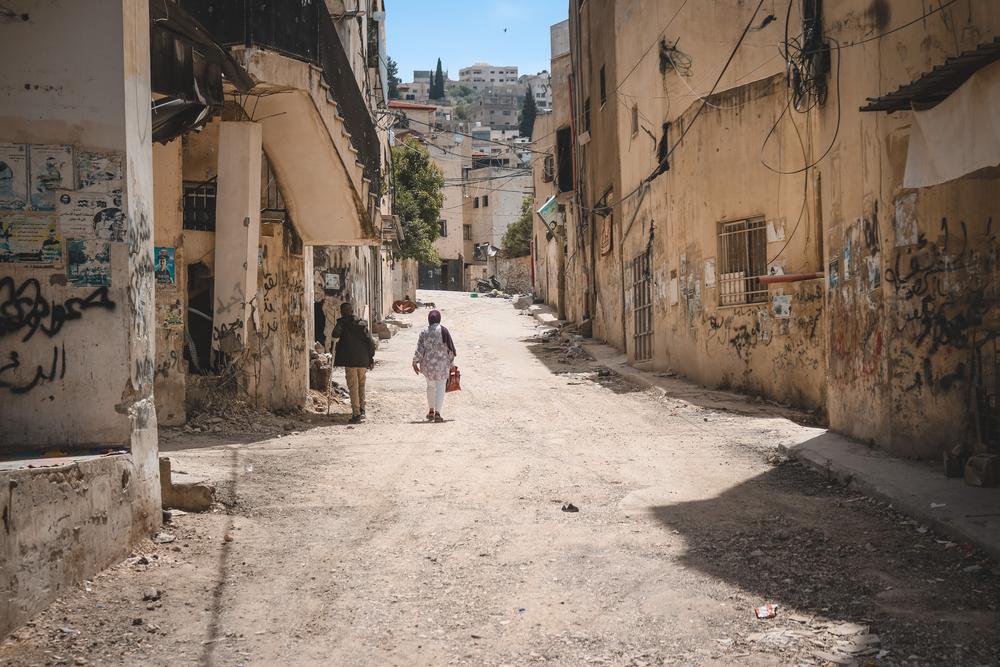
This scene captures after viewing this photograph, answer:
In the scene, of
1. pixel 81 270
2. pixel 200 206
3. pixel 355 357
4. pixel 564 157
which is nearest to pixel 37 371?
pixel 81 270

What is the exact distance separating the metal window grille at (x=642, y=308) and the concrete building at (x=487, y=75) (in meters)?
173

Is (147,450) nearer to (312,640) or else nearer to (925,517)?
(312,640)

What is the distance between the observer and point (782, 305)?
1324cm

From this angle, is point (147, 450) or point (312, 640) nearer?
point (312, 640)

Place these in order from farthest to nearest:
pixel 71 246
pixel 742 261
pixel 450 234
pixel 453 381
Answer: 1. pixel 450 234
2. pixel 742 261
3. pixel 453 381
4. pixel 71 246


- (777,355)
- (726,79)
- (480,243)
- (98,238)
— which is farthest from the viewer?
(480,243)

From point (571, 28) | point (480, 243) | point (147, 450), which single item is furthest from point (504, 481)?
point (480, 243)

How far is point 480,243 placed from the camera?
71.8m

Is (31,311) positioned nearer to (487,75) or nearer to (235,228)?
(235,228)

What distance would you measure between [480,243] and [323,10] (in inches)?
2360

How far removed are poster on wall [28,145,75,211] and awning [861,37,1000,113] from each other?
5.57m

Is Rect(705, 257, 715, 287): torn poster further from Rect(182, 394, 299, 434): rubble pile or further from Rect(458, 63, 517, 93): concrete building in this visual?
Rect(458, 63, 517, 93): concrete building

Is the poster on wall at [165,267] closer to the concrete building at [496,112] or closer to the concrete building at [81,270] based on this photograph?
the concrete building at [81,270]

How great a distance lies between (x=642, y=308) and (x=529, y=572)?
14.8 m
